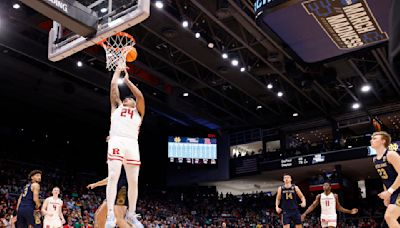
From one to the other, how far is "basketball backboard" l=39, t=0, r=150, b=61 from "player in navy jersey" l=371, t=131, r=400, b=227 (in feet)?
14.3

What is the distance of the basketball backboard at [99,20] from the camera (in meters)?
7.56

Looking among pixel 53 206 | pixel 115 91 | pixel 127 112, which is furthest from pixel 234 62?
pixel 127 112

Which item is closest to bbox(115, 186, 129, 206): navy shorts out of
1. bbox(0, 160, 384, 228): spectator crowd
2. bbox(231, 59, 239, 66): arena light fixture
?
bbox(0, 160, 384, 228): spectator crowd

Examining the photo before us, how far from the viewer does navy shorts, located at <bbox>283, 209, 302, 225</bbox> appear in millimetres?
12000

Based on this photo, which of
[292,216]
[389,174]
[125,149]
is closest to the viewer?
[125,149]

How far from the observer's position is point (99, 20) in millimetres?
8055

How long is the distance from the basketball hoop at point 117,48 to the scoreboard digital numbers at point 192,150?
21.8 meters

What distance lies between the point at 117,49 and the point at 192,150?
77.0 feet

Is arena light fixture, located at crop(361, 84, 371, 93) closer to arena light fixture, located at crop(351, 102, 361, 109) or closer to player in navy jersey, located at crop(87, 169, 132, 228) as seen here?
arena light fixture, located at crop(351, 102, 361, 109)

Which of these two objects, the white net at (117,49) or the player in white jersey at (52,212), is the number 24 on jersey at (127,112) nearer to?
the white net at (117,49)

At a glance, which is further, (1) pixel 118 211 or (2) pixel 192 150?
(2) pixel 192 150

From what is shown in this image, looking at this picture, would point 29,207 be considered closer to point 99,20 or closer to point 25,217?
point 25,217

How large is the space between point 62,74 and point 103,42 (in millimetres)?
16708

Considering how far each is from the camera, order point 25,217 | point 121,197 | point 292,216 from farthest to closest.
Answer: point 292,216
point 25,217
point 121,197
